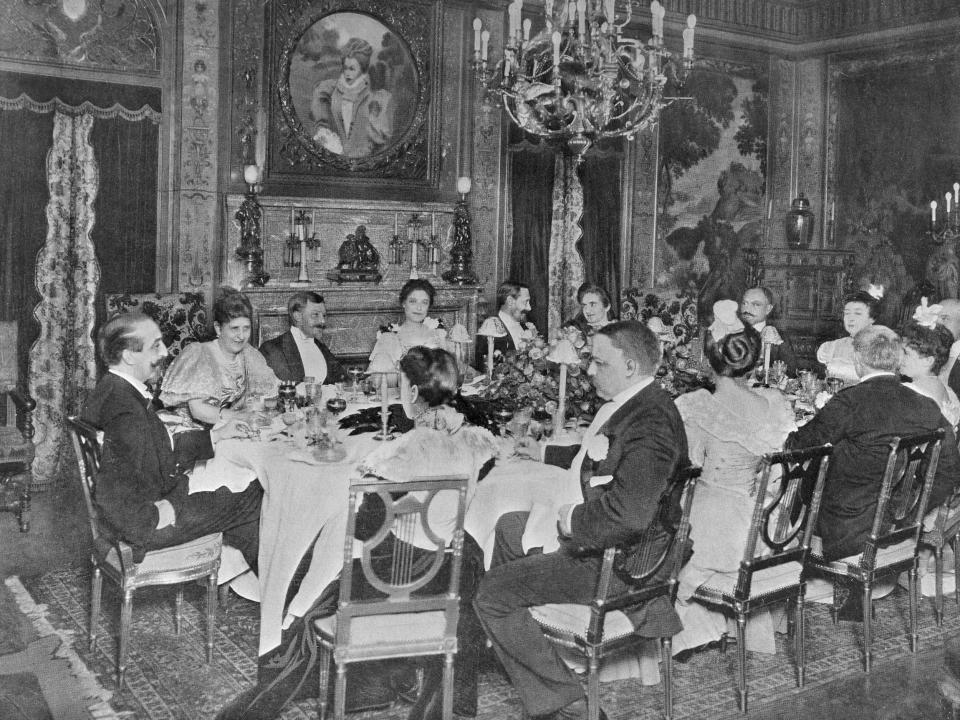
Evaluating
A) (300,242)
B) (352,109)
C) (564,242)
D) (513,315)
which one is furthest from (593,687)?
(564,242)

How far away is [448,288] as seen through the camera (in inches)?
364

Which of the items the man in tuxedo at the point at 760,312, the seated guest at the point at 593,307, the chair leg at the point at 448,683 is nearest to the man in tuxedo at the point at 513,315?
the seated guest at the point at 593,307

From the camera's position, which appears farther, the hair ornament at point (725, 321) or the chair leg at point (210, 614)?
the hair ornament at point (725, 321)

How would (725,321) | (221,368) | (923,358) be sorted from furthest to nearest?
(725,321), (221,368), (923,358)

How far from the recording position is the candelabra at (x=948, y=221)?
33.1 feet

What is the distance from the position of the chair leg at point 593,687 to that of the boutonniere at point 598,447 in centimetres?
71

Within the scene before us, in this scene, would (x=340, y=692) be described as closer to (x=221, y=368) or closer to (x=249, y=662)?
(x=249, y=662)

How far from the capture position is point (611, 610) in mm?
3773

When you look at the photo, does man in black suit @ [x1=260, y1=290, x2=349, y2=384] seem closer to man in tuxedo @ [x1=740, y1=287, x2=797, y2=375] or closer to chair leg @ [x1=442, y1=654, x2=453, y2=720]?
man in tuxedo @ [x1=740, y1=287, x2=797, y2=375]

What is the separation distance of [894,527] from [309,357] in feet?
12.4

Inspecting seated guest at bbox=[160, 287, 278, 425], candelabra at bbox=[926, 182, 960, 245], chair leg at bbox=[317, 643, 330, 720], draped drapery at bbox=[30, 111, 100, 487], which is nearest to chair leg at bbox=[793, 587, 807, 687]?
chair leg at bbox=[317, 643, 330, 720]

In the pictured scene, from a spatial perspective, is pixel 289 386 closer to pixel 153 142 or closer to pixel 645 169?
pixel 153 142

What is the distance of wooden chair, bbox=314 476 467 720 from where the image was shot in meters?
3.48

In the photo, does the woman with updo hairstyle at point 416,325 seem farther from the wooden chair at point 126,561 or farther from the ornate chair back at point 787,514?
the ornate chair back at point 787,514
